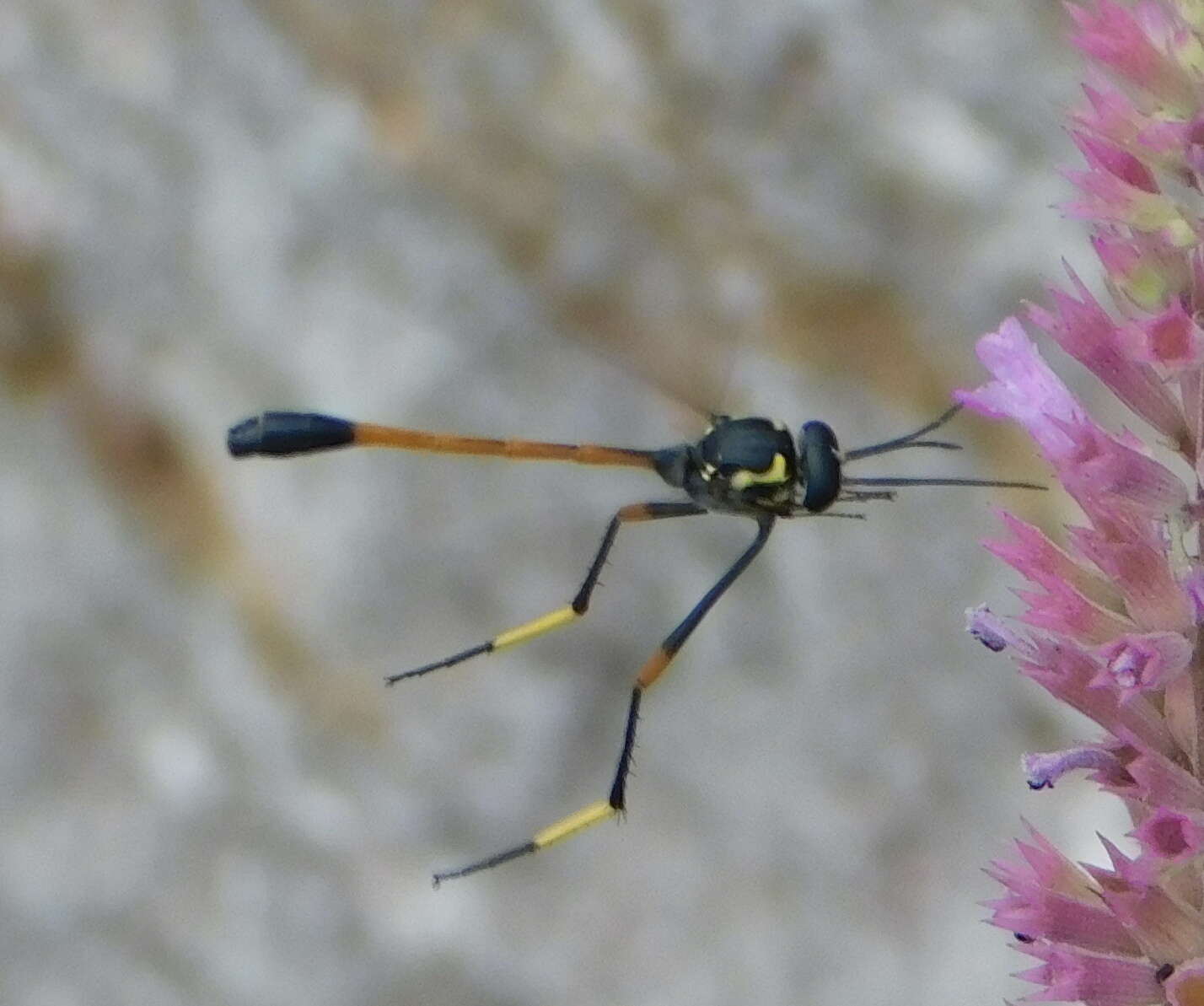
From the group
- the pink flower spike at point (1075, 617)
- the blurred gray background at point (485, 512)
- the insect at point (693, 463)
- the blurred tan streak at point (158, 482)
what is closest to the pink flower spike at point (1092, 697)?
the pink flower spike at point (1075, 617)

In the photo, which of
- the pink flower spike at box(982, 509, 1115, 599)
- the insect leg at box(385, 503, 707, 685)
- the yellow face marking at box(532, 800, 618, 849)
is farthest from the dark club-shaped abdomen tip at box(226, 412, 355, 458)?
the pink flower spike at box(982, 509, 1115, 599)

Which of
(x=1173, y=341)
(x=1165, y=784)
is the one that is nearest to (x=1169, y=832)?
(x=1165, y=784)

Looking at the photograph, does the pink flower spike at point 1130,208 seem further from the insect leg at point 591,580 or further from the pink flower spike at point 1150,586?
the insect leg at point 591,580

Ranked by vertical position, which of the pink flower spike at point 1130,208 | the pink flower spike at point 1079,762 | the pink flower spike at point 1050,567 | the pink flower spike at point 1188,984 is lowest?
the pink flower spike at point 1188,984

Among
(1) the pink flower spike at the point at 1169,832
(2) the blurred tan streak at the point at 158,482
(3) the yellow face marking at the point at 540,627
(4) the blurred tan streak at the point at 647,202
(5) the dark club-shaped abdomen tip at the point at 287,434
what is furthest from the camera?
(4) the blurred tan streak at the point at 647,202

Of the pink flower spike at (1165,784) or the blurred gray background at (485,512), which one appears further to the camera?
the blurred gray background at (485,512)

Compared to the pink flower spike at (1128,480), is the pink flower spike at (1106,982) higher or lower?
lower
